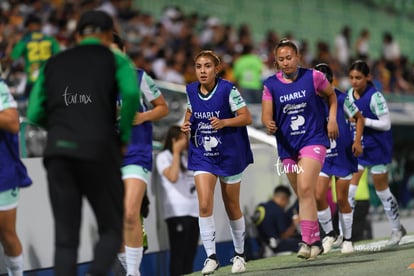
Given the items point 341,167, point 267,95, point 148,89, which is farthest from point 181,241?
point 148,89

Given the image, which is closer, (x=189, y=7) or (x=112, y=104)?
(x=112, y=104)

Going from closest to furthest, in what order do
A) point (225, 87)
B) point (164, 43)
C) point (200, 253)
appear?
point (225, 87) → point (200, 253) → point (164, 43)

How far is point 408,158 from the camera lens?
2522cm

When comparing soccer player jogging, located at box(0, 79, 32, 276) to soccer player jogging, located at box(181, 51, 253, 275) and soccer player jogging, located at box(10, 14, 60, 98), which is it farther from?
soccer player jogging, located at box(10, 14, 60, 98)

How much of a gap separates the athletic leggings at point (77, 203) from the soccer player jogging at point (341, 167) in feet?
19.0

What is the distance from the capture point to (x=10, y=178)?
1015cm

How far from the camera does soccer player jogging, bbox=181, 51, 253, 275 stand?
1192 centimetres

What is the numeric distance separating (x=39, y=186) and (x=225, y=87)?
2.78 metres

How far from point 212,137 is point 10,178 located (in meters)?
2.56

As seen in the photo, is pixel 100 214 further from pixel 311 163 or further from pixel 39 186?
pixel 39 186

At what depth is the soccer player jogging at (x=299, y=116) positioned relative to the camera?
12141 millimetres

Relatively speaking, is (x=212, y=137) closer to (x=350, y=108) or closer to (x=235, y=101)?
(x=235, y=101)

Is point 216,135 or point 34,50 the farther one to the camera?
point 34,50

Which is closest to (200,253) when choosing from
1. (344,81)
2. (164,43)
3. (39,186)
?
(39,186)
